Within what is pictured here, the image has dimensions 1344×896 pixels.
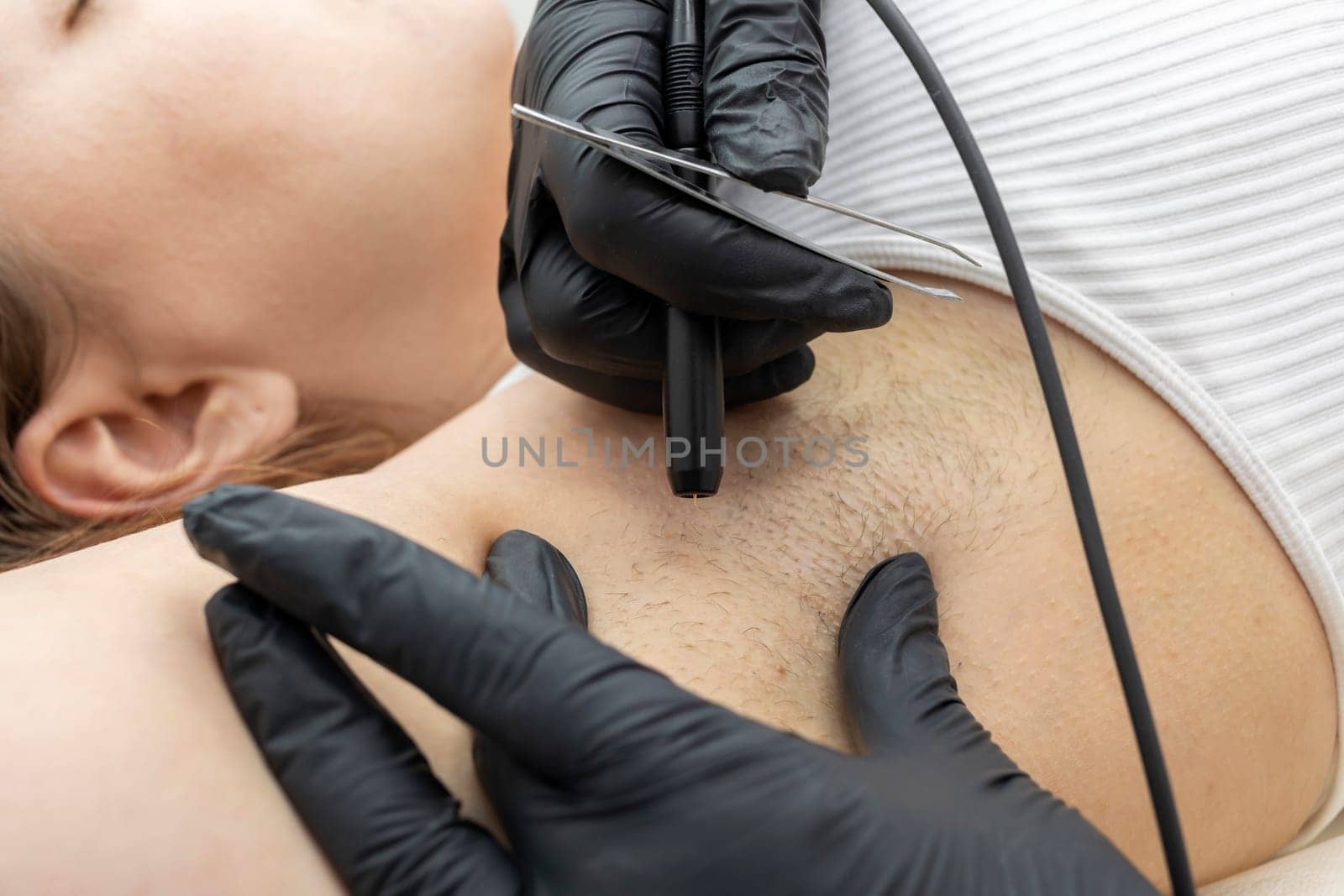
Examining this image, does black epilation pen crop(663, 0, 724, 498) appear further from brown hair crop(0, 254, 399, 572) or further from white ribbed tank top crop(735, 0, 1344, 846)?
brown hair crop(0, 254, 399, 572)

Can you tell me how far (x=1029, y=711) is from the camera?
684mm

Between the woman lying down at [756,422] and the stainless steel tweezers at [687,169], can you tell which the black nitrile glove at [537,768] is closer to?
the woman lying down at [756,422]

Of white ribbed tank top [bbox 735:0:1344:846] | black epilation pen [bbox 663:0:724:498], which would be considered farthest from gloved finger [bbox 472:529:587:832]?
white ribbed tank top [bbox 735:0:1344:846]

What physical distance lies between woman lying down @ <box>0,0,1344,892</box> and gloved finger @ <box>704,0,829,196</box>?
0.06 m

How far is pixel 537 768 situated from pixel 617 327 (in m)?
0.36

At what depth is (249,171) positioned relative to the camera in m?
0.90

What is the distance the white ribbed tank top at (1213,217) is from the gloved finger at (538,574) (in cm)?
45

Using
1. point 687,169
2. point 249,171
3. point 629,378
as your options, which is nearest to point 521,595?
point 629,378

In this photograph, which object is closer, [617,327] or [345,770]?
[345,770]

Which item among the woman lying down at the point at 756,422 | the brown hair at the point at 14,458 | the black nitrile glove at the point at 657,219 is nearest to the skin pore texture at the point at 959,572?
the woman lying down at the point at 756,422

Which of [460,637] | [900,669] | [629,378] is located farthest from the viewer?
[629,378]

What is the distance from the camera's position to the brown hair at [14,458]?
2.75ft

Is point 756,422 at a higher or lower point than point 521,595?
higher

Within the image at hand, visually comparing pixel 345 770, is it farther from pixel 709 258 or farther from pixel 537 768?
pixel 709 258
